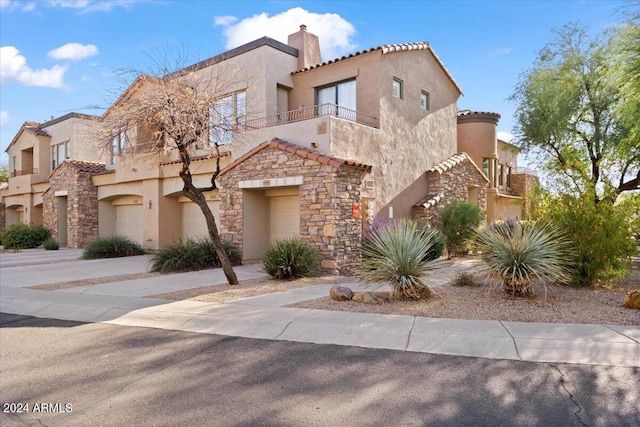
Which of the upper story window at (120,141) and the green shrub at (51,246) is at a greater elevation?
the upper story window at (120,141)

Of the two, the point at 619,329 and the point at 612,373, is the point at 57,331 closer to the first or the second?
the point at 612,373

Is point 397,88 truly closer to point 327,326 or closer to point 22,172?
point 327,326

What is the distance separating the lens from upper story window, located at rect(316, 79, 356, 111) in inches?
670

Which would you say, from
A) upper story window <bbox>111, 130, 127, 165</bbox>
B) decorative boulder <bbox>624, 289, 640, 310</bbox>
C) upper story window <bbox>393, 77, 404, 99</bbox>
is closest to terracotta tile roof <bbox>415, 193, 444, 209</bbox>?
upper story window <bbox>393, 77, 404, 99</bbox>

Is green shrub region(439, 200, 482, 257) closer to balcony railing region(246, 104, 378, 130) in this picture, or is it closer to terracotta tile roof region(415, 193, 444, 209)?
terracotta tile roof region(415, 193, 444, 209)

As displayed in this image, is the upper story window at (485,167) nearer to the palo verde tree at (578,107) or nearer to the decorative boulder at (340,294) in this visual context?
the palo verde tree at (578,107)

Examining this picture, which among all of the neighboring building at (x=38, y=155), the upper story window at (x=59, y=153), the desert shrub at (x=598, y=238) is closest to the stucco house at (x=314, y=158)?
the neighboring building at (x=38, y=155)

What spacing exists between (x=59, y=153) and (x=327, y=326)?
28.7 meters

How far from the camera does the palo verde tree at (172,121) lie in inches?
396

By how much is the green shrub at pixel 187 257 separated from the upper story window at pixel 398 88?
8.94 metres

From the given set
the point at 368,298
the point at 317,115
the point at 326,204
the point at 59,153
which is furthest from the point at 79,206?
the point at 368,298

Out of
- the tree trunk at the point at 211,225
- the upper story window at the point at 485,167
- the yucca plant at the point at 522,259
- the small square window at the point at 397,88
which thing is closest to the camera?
the yucca plant at the point at 522,259

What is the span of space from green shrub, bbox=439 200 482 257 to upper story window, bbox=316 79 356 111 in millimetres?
5743

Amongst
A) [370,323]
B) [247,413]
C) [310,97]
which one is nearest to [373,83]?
[310,97]
